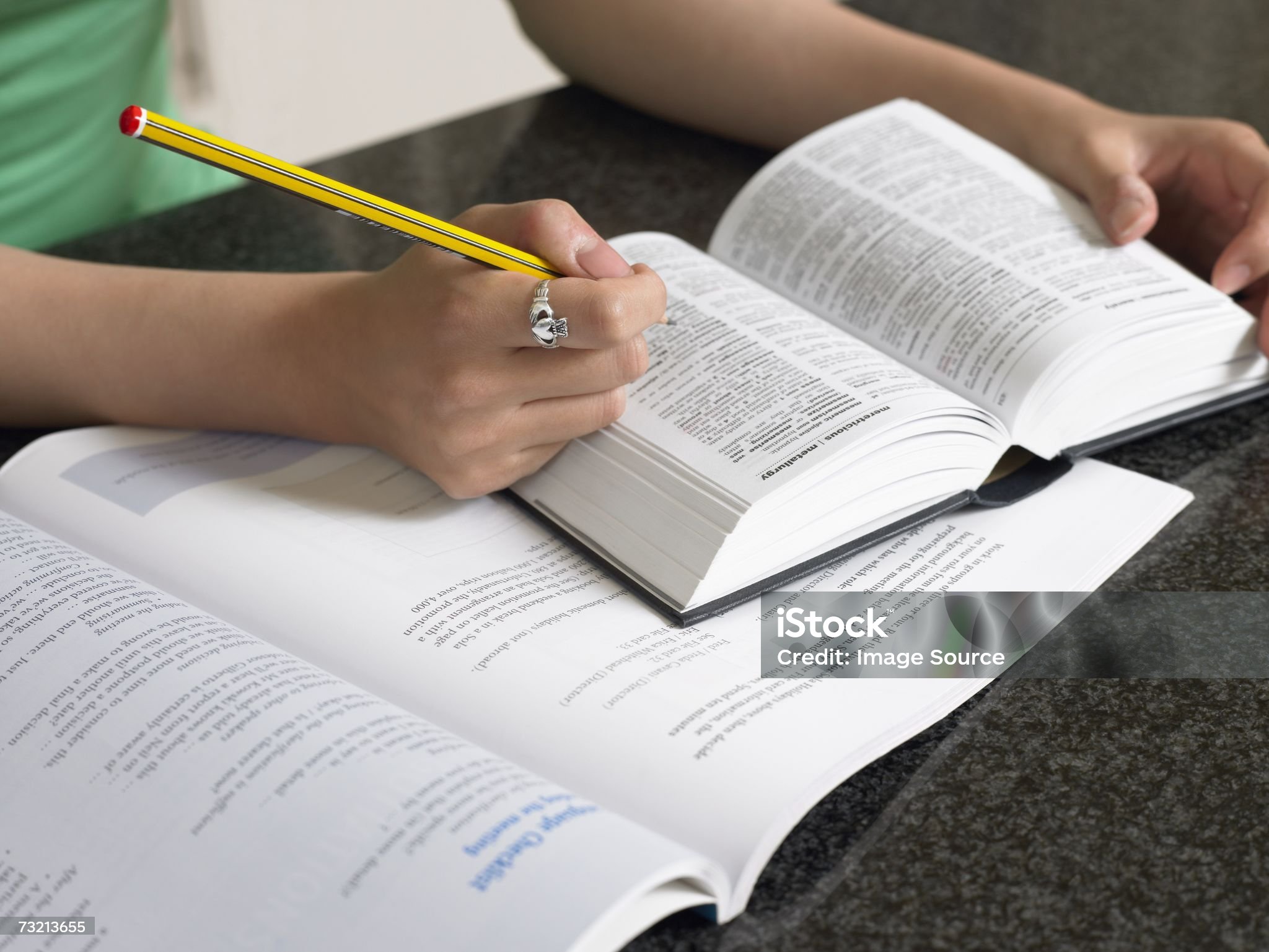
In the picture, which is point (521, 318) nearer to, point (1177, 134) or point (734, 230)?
point (734, 230)

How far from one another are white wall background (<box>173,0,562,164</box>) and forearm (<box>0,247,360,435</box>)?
1.75 meters

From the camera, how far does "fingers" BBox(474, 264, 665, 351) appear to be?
0.53m

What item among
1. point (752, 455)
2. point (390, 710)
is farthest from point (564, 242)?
point (390, 710)

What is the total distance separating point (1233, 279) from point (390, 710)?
1.75 feet

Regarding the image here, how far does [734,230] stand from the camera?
30.1 inches

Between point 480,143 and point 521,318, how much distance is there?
518 millimetres

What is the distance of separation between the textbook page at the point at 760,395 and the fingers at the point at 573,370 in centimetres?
3

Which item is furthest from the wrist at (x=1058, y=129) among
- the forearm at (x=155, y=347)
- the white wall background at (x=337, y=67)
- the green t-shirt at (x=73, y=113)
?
the white wall background at (x=337, y=67)

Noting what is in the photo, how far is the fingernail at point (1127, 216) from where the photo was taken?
69cm

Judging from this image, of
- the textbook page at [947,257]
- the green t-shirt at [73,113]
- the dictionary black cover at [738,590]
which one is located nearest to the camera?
the dictionary black cover at [738,590]

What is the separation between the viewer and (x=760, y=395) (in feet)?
1.87

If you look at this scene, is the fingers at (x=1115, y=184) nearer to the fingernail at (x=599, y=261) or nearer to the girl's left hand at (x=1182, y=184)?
the girl's left hand at (x=1182, y=184)

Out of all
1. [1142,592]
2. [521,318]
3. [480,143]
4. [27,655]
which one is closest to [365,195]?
[521,318]

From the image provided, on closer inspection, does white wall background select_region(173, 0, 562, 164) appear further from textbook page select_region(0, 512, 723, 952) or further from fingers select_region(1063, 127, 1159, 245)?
textbook page select_region(0, 512, 723, 952)
